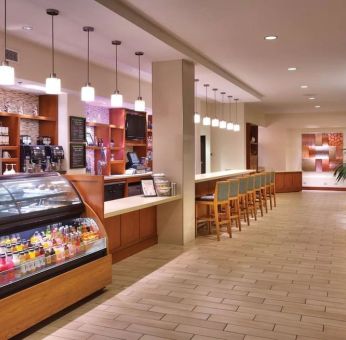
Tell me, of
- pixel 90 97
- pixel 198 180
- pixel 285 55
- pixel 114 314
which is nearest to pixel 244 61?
pixel 285 55

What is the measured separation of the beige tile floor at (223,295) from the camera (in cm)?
328

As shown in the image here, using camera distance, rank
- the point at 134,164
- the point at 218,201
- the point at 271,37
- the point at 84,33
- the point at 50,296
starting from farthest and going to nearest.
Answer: the point at 134,164 < the point at 218,201 < the point at 271,37 < the point at 84,33 < the point at 50,296

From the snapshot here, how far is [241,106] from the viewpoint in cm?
1194

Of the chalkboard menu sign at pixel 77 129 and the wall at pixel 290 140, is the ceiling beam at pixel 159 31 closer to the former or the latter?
the chalkboard menu sign at pixel 77 129

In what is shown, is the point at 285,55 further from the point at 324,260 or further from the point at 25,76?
the point at 25,76

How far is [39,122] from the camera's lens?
7.24m

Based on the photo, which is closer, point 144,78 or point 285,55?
point 285,55

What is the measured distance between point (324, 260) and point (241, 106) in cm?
717

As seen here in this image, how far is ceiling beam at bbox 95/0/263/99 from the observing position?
13.9ft

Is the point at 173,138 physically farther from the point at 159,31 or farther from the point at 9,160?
the point at 9,160

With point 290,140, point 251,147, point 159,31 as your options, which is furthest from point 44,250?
point 290,140

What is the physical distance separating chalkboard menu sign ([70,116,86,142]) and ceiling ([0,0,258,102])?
1.11 meters

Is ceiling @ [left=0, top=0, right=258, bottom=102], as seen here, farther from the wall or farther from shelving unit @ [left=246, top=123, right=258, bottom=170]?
the wall

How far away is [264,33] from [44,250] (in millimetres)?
3775
